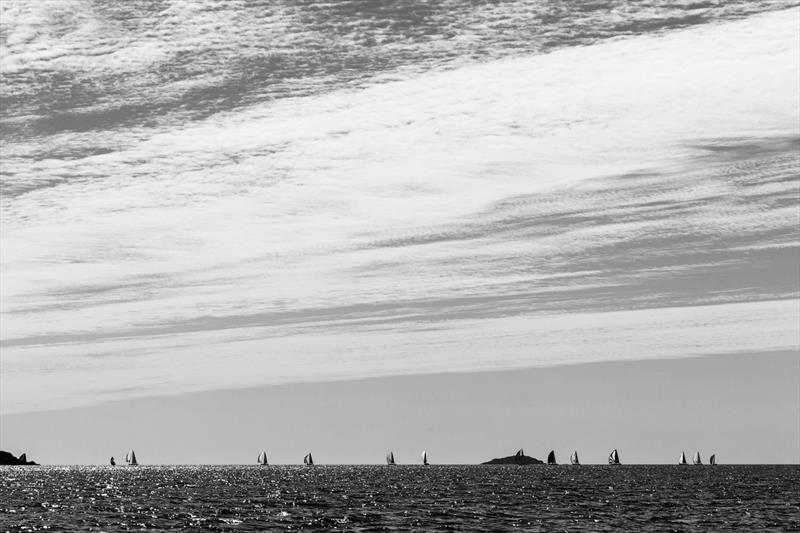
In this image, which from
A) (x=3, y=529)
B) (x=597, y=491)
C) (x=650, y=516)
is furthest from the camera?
(x=597, y=491)

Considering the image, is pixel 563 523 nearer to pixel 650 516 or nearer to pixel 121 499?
pixel 650 516

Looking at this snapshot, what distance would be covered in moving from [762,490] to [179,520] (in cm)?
11833

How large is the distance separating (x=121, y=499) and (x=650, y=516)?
6940 cm

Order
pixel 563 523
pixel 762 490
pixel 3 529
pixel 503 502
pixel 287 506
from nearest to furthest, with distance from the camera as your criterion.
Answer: pixel 3 529
pixel 563 523
pixel 287 506
pixel 503 502
pixel 762 490

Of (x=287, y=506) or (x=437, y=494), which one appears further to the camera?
(x=437, y=494)

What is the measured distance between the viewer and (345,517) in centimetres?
10881

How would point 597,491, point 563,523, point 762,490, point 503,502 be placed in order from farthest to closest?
point 762,490 < point 597,491 < point 503,502 < point 563,523

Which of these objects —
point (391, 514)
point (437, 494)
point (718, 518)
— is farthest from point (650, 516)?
point (437, 494)

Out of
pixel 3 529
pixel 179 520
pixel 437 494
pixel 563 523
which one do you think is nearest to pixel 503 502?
pixel 437 494

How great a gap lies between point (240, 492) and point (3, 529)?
250ft

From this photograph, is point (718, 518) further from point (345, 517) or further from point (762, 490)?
point (762, 490)

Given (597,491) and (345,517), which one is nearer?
(345,517)

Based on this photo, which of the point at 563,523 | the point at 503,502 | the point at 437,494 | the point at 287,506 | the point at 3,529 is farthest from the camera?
the point at 437,494

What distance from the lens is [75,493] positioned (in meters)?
170
